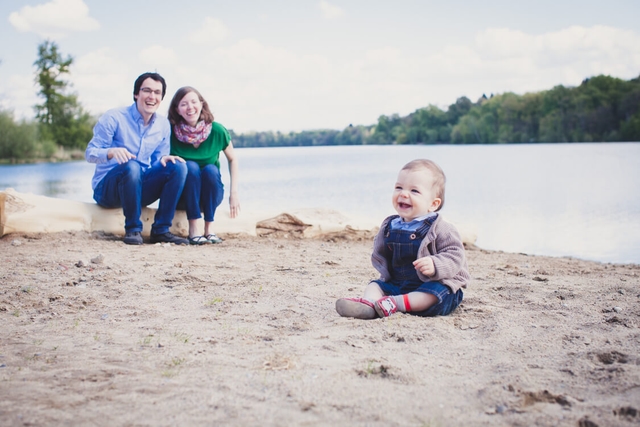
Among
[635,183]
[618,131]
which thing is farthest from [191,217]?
[618,131]

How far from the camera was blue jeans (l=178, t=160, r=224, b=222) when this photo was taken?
6.43m

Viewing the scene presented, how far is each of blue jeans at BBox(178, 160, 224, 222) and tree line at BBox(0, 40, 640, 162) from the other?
29825 millimetres

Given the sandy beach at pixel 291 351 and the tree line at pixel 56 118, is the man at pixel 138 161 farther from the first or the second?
the tree line at pixel 56 118

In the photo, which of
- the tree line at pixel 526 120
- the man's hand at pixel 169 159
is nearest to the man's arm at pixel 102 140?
the man's hand at pixel 169 159

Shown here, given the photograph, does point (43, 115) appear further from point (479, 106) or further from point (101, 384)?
point (479, 106)

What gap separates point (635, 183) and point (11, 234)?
57.1 ft

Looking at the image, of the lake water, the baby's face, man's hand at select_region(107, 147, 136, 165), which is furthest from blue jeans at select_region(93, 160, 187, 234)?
the baby's face

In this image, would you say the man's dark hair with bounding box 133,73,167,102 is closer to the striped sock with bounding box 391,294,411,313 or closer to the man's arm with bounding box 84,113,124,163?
the man's arm with bounding box 84,113,124,163

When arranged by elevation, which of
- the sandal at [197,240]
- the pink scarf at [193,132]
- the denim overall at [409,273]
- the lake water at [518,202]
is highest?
the pink scarf at [193,132]

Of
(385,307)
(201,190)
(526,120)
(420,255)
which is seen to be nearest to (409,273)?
(420,255)

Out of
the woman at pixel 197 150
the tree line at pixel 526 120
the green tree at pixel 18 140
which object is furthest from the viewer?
the tree line at pixel 526 120

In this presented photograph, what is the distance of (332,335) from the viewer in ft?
9.93

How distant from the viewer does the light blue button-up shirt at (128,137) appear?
6.16m

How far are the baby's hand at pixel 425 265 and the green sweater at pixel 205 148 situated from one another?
3779mm
